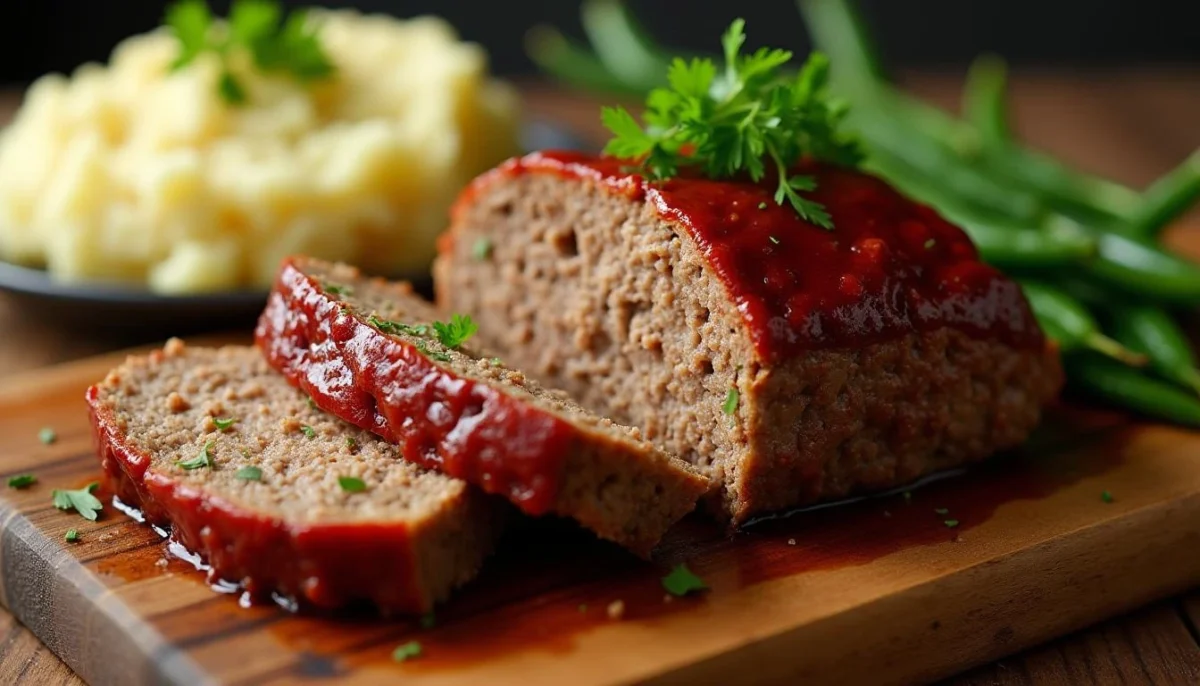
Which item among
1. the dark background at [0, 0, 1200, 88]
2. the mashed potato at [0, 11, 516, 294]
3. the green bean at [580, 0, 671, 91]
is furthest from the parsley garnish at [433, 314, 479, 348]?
the dark background at [0, 0, 1200, 88]

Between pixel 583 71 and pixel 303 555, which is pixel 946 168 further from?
pixel 303 555

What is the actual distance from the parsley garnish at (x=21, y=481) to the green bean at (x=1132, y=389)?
15.6 feet

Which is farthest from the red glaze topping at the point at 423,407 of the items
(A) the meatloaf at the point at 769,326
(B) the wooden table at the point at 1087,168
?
(B) the wooden table at the point at 1087,168

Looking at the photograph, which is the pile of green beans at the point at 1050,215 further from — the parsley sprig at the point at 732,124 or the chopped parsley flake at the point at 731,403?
the chopped parsley flake at the point at 731,403

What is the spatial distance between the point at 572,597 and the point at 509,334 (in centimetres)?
185

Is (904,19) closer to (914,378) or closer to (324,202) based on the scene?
(324,202)

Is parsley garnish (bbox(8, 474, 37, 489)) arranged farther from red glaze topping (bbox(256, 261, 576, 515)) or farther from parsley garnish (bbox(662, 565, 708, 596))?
parsley garnish (bbox(662, 565, 708, 596))

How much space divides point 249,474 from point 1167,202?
5.69 metres

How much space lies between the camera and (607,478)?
4.35 metres

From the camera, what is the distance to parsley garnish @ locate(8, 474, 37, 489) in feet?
16.6

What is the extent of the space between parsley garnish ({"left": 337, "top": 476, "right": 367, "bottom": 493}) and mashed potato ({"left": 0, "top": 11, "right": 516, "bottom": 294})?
320 cm

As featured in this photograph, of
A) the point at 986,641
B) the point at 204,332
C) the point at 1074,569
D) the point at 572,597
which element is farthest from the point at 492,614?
the point at 204,332

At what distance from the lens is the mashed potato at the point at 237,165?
7.29m

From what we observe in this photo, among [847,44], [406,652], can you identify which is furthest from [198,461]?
[847,44]
